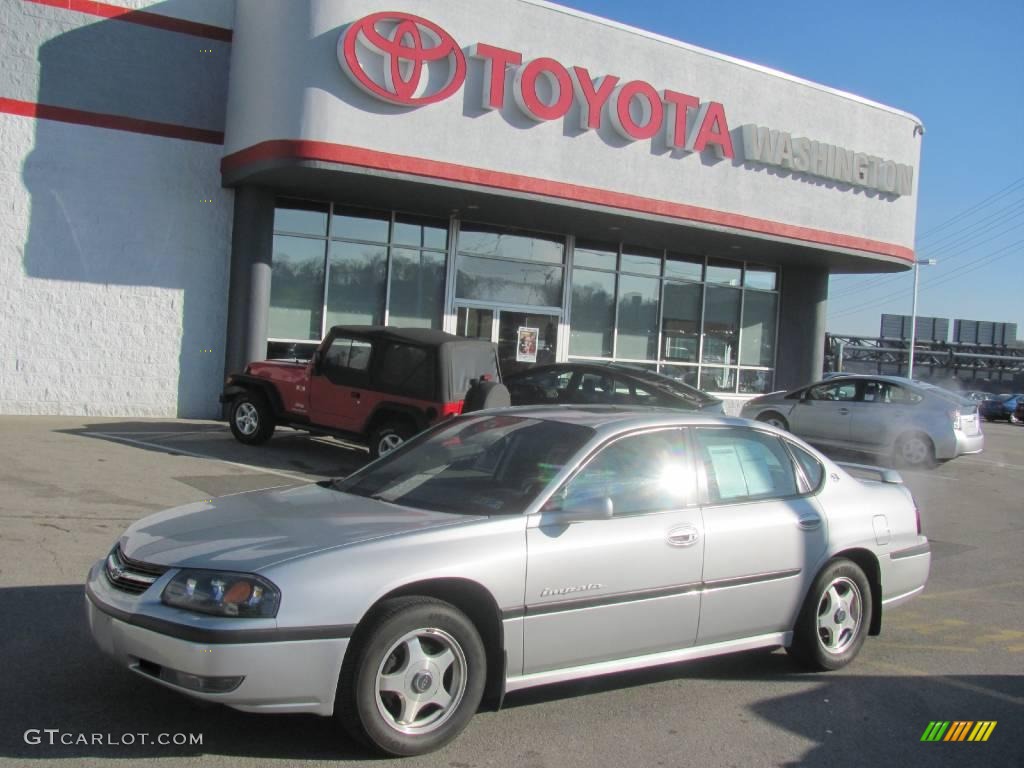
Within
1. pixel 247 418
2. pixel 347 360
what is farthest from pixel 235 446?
pixel 347 360

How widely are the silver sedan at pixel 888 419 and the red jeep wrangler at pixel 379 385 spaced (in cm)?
688

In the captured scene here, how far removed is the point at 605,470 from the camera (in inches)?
204

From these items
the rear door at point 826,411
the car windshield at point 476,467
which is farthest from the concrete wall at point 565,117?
the car windshield at point 476,467

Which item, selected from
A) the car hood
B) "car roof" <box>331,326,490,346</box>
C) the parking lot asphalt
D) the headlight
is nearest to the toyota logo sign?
"car roof" <box>331,326,490,346</box>

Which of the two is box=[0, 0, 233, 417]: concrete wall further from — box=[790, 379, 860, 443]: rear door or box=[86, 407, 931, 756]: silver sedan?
box=[86, 407, 931, 756]: silver sedan

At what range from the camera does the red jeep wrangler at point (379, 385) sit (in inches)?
470

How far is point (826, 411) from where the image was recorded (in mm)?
17328

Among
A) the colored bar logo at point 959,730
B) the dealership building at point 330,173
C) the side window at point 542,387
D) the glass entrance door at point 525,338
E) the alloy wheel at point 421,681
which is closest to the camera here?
the alloy wheel at point 421,681

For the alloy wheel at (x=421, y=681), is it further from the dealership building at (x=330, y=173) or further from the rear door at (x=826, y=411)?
the rear door at (x=826, y=411)

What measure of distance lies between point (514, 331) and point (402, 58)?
6.08 metres

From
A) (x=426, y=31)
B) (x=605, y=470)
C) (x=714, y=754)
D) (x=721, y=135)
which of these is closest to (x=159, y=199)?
(x=426, y=31)

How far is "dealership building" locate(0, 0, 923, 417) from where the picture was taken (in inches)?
597

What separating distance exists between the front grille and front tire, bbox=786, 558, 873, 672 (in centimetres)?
348

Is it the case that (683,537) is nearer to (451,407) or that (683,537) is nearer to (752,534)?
(752,534)
